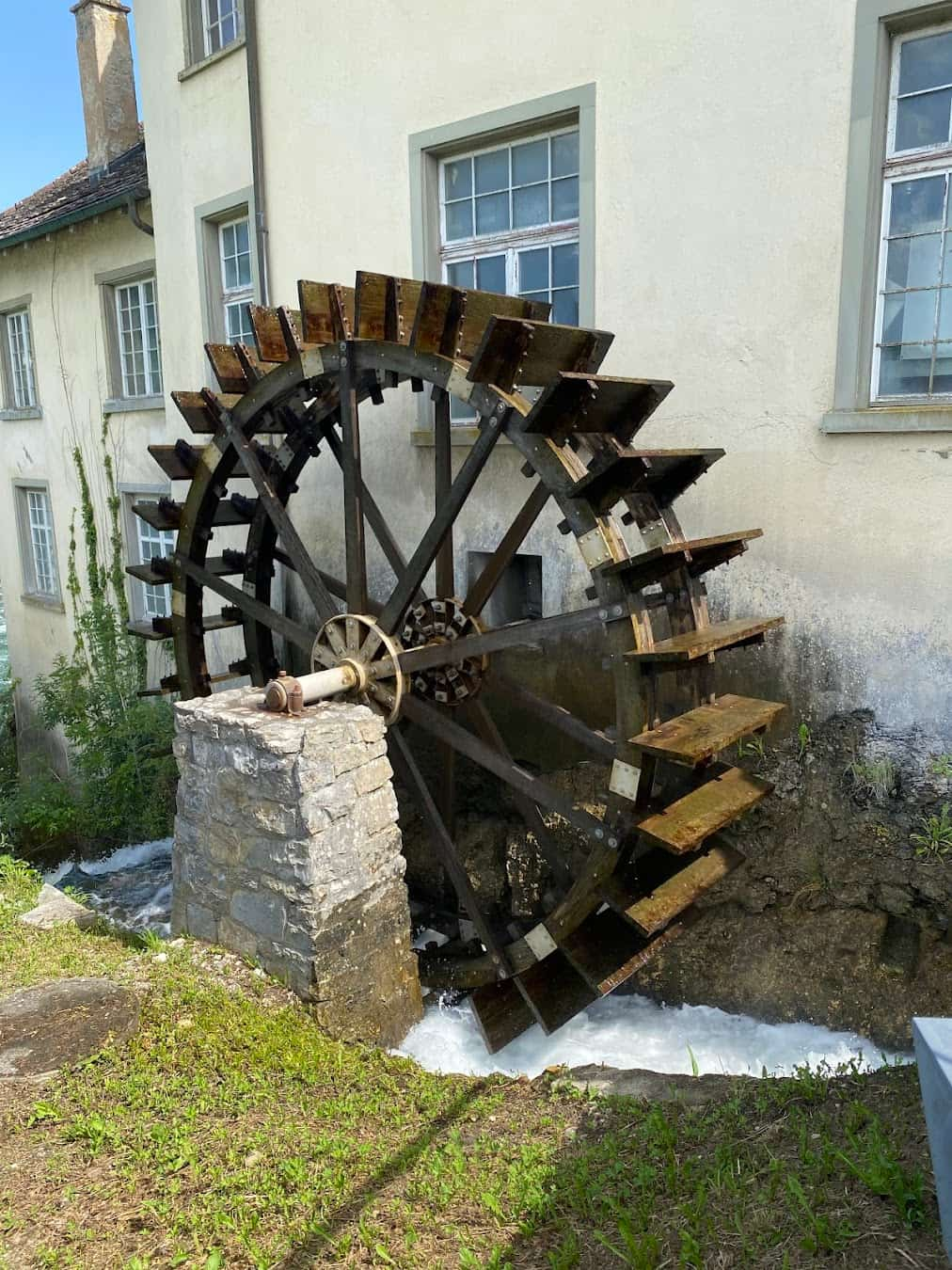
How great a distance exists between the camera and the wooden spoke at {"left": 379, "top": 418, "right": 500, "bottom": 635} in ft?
13.7

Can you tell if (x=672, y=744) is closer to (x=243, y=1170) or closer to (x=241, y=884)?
(x=241, y=884)

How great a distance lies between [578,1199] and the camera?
Answer: 2.63m

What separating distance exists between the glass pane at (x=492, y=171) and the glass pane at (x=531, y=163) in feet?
0.21

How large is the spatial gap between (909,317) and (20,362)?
400 inches

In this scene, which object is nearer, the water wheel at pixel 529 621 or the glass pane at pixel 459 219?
the water wheel at pixel 529 621

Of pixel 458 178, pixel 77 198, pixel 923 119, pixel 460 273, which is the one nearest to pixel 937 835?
pixel 923 119

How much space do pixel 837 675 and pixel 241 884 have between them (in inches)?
111

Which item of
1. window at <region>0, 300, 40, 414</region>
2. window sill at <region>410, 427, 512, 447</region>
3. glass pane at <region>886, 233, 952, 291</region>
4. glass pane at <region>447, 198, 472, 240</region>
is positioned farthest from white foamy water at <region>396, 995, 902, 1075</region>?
window at <region>0, 300, 40, 414</region>

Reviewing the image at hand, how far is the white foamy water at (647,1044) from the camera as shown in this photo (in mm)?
4133

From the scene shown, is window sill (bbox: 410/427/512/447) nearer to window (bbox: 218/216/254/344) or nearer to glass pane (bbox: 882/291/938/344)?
glass pane (bbox: 882/291/938/344)

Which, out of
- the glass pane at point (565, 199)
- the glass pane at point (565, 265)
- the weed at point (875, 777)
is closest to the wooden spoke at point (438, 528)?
the glass pane at point (565, 265)

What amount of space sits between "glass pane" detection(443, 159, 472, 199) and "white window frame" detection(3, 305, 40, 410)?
22.4ft

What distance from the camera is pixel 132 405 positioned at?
29.1 ft

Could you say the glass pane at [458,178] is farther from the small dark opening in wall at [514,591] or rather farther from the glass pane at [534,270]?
the small dark opening in wall at [514,591]
